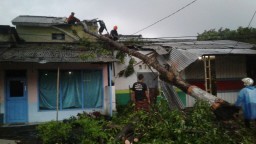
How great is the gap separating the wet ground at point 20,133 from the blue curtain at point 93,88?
298 cm

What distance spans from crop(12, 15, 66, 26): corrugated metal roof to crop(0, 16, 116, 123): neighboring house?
1865mm

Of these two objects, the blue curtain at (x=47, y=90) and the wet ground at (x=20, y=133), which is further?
the blue curtain at (x=47, y=90)

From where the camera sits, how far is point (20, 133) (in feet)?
33.7

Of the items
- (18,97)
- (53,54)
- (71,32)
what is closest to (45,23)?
(71,32)

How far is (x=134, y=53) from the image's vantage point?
439 inches

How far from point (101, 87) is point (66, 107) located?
2.03 metres

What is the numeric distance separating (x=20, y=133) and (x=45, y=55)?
12.2 ft

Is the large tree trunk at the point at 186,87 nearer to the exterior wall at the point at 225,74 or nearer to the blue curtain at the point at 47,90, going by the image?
the blue curtain at the point at 47,90

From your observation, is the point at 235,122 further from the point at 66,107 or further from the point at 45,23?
the point at 45,23

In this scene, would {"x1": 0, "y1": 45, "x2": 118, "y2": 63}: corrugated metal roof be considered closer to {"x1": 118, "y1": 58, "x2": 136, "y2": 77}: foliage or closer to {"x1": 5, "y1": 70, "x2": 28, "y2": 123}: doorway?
{"x1": 5, "y1": 70, "x2": 28, "y2": 123}: doorway

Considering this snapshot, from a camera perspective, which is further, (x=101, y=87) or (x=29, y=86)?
(x=101, y=87)

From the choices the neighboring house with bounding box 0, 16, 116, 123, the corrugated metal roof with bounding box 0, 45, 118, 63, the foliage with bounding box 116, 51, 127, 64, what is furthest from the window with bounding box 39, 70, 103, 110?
the foliage with bounding box 116, 51, 127, 64

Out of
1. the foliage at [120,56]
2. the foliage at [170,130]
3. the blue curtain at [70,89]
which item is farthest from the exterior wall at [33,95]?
the foliage at [170,130]

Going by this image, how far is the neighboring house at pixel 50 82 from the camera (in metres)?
12.3
